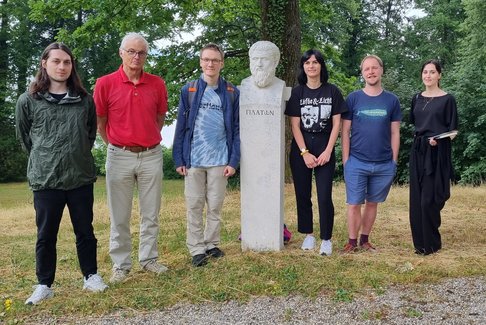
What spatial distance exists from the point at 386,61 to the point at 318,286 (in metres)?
25.8

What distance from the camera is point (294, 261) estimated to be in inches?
210

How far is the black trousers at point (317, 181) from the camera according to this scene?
18.1 feet

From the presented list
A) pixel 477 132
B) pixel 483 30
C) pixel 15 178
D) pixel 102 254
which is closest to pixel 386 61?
pixel 483 30

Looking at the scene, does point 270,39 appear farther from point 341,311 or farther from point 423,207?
point 341,311

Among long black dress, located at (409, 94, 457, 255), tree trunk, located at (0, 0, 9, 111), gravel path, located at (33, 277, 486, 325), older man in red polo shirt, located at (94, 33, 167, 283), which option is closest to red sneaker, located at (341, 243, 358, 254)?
long black dress, located at (409, 94, 457, 255)

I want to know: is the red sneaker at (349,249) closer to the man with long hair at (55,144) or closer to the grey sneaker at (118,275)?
the grey sneaker at (118,275)

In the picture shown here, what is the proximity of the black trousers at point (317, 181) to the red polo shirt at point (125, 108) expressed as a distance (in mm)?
1611

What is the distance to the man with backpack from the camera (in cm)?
525

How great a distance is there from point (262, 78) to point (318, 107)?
2.23 ft

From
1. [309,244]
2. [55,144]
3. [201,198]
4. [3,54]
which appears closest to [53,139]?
[55,144]

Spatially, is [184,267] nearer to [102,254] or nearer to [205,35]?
[102,254]

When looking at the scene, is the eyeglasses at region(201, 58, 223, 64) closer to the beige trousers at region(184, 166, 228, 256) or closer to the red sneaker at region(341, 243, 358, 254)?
the beige trousers at region(184, 166, 228, 256)

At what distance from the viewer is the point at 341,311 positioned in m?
4.15

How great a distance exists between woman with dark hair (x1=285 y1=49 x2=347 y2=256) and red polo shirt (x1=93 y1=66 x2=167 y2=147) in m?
1.55
